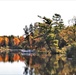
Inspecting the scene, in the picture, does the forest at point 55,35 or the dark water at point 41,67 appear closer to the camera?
the dark water at point 41,67

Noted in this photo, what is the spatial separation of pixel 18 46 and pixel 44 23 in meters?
46.6

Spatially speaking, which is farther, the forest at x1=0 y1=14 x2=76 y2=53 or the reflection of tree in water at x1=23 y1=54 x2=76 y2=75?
the forest at x1=0 y1=14 x2=76 y2=53

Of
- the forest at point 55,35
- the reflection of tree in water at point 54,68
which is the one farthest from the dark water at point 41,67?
the forest at point 55,35

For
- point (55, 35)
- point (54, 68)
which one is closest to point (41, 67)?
point (54, 68)

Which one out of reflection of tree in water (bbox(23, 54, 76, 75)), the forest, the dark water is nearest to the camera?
reflection of tree in water (bbox(23, 54, 76, 75))

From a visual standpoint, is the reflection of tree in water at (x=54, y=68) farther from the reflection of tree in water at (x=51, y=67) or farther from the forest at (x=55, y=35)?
the forest at (x=55, y=35)

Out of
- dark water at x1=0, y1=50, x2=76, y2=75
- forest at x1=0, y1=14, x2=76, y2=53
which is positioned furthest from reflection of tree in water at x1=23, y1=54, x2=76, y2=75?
forest at x1=0, y1=14, x2=76, y2=53

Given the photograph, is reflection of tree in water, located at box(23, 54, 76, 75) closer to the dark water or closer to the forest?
the dark water

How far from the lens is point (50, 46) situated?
6731cm

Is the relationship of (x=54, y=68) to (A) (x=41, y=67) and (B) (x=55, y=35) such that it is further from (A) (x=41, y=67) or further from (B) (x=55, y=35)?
(B) (x=55, y=35)

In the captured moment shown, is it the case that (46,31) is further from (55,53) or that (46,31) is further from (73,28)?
(73,28)

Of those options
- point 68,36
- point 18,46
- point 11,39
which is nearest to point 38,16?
point 68,36

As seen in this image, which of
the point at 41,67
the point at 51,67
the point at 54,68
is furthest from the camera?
the point at 51,67

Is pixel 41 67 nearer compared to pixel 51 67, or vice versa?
pixel 41 67
